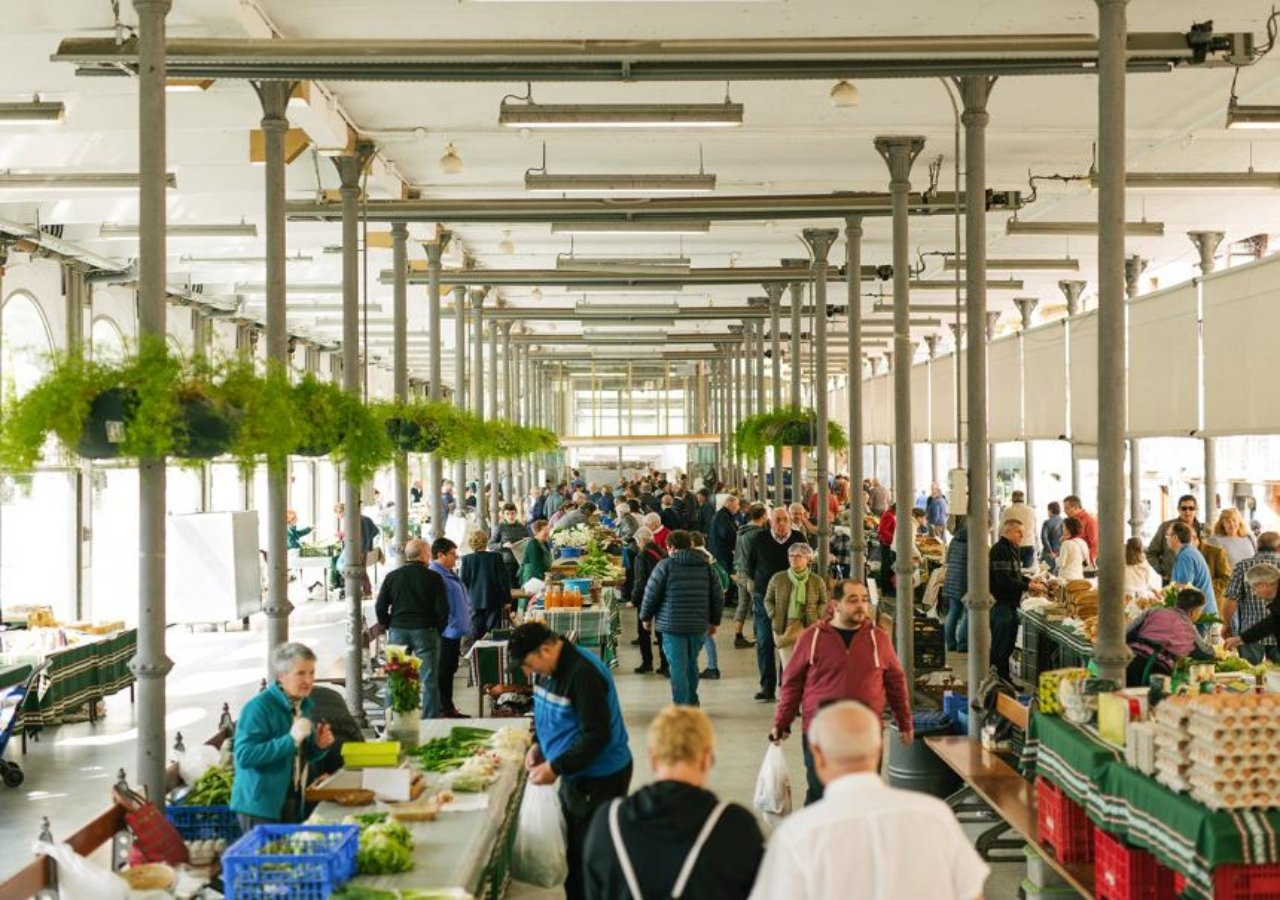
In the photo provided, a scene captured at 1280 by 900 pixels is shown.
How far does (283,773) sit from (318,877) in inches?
40.6

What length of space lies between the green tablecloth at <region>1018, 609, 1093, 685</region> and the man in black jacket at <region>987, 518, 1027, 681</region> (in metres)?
0.32

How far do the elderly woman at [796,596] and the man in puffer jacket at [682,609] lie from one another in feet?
1.75

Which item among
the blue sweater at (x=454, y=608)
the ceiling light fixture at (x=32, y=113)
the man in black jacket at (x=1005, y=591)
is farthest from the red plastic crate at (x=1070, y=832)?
the ceiling light fixture at (x=32, y=113)

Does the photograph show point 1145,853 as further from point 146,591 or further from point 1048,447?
point 1048,447

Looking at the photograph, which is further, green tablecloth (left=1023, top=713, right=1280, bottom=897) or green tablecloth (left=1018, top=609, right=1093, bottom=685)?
green tablecloth (left=1018, top=609, right=1093, bottom=685)

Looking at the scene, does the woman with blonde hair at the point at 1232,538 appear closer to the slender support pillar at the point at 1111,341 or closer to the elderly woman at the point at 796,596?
the elderly woman at the point at 796,596

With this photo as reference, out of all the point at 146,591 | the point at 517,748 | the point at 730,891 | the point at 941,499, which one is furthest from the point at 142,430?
the point at 941,499

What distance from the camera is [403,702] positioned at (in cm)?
650

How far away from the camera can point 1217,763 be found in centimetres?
452

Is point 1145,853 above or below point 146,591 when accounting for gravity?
below

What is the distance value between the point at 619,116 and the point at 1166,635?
4.71m

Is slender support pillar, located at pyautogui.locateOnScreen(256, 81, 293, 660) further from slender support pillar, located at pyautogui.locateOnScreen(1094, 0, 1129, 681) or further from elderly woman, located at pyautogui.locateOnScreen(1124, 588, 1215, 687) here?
elderly woman, located at pyautogui.locateOnScreen(1124, 588, 1215, 687)

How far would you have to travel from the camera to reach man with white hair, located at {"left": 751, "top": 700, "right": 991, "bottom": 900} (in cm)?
304

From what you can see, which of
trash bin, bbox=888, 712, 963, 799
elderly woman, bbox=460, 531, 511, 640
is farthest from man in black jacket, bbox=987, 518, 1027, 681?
elderly woman, bbox=460, 531, 511, 640
